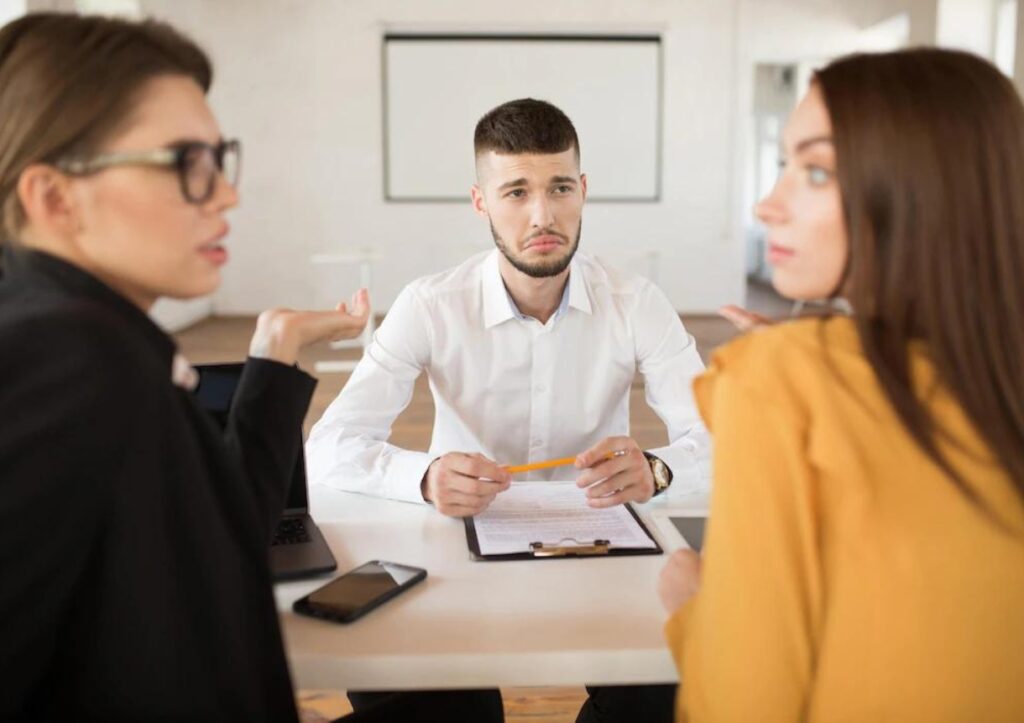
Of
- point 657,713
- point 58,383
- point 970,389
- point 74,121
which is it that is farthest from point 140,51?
point 657,713

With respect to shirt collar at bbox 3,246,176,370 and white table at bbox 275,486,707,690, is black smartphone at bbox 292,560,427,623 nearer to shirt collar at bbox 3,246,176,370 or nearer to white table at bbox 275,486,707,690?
white table at bbox 275,486,707,690

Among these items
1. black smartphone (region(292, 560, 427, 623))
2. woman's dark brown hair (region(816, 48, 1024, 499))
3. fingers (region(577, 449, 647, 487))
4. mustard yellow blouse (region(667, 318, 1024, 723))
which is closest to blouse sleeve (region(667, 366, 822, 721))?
mustard yellow blouse (region(667, 318, 1024, 723))

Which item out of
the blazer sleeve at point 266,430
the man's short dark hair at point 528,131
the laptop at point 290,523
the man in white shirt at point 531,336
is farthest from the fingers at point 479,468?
the man's short dark hair at point 528,131

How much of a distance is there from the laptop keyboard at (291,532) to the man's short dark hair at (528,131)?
1.04 m

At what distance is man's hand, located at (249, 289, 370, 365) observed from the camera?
126 centimetres

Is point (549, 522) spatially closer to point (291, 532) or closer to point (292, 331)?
point (291, 532)

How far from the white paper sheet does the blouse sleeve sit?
483mm

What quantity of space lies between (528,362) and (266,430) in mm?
1035

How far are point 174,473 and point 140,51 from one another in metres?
0.41

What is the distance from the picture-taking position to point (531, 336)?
85.9 inches

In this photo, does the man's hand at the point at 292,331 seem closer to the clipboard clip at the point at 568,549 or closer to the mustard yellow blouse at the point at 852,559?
the clipboard clip at the point at 568,549

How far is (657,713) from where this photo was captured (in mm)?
1503

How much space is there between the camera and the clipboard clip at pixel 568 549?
1357mm

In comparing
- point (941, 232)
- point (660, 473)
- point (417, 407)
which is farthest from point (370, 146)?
point (941, 232)
